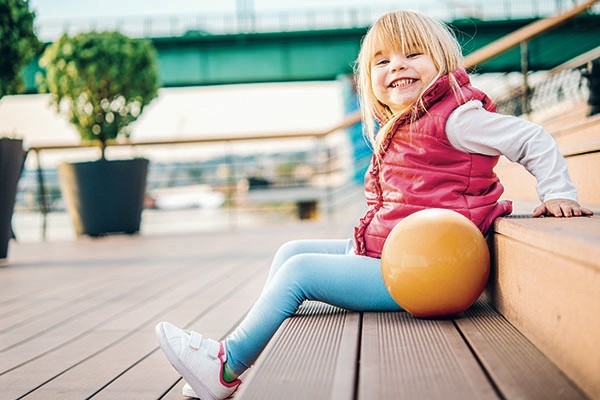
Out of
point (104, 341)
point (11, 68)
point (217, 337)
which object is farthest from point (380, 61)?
point (11, 68)

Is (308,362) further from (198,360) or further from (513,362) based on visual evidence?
(198,360)

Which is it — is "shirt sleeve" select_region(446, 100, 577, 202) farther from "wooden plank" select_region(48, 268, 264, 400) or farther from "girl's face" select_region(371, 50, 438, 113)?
"wooden plank" select_region(48, 268, 264, 400)

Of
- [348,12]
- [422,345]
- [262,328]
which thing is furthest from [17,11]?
[348,12]

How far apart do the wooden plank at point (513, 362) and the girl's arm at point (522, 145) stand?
358mm

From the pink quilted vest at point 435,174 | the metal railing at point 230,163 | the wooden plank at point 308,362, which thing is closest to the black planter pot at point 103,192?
the metal railing at point 230,163

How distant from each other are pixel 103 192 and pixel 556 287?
7322mm

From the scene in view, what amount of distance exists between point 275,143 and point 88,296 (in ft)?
19.7

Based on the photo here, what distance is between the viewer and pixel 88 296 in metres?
4.02

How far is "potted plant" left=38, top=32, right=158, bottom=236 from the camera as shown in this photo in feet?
27.1

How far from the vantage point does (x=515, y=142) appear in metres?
2.02

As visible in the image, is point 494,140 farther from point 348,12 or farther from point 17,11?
point 348,12

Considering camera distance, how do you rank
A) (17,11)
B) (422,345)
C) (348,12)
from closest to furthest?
(422,345)
(17,11)
(348,12)

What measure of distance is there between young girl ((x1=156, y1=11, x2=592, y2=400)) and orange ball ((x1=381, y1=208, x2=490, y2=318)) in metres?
0.17

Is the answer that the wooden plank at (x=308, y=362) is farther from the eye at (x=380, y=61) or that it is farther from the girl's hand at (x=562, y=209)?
the eye at (x=380, y=61)
